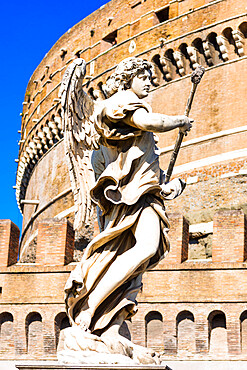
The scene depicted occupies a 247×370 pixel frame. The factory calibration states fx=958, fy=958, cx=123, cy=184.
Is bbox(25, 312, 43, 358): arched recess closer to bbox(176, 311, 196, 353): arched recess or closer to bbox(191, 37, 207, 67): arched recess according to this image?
bbox(176, 311, 196, 353): arched recess

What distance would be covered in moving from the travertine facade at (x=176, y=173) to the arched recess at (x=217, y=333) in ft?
0.07

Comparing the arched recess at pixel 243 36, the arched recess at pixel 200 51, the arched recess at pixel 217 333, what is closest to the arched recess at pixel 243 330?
the arched recess at pixel 217 333

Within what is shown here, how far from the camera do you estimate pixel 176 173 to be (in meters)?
22.6

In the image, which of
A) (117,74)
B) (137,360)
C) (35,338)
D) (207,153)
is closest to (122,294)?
(137,360)

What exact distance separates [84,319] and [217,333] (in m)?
10.3

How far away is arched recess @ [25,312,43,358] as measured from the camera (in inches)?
658

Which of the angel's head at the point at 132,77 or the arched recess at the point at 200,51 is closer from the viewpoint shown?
the angel's head at the point at 132,77

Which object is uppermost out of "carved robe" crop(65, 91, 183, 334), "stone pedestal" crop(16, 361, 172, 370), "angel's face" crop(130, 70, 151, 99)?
"angel's face" crop(130, 70, 151, 99)

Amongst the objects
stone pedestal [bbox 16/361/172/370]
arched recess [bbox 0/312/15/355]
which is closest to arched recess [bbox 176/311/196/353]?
arched recess [bbox 0/312/15/355]

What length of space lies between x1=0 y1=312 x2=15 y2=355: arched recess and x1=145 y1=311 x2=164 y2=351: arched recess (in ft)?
7.87

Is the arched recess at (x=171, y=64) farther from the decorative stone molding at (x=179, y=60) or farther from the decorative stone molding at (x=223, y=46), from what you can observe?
the decorative stone molding at (x=223, y=46)

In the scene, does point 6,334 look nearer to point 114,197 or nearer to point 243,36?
point 243,36

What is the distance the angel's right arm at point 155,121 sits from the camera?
5.87 meters

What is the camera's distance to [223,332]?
51.2ft
